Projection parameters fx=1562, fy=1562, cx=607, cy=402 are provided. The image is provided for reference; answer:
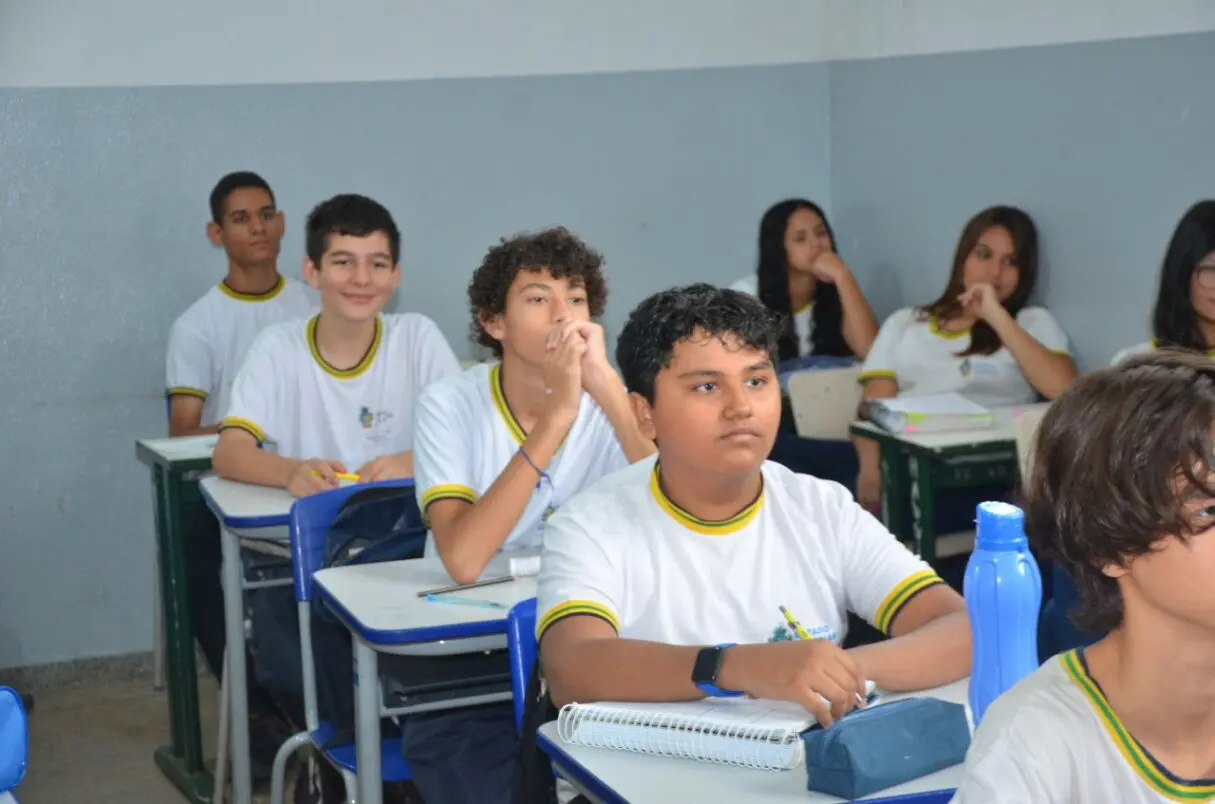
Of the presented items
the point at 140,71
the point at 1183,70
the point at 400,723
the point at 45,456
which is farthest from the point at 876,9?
the point at 400,723

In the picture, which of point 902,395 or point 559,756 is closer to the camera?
Answer: point 559,756

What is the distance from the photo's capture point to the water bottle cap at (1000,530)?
5.25ft

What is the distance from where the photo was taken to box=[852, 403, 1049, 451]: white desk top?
3709mm

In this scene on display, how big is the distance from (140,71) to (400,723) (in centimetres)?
263

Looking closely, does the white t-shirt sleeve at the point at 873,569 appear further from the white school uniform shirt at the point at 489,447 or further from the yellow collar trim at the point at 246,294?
the yellow collar trim at the point at 246,294

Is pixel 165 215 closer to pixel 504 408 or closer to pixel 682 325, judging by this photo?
pixel 504 408

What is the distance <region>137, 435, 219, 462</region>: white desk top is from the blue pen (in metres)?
1.36

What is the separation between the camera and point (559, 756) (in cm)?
171

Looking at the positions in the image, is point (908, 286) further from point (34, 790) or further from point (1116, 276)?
point (34, 790)

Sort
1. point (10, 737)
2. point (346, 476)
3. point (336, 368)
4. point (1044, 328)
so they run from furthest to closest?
point (1044, 328) → point (336, 368) → point (346, 476) → point (10, 737)

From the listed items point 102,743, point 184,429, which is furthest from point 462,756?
point 184,429

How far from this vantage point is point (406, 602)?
94.0 inches

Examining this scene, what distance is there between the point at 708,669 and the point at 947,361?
9.48ft

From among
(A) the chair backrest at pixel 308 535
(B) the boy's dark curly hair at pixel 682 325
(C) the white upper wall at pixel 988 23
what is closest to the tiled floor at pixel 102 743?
(A) the chair backrest at pixel 308 535
